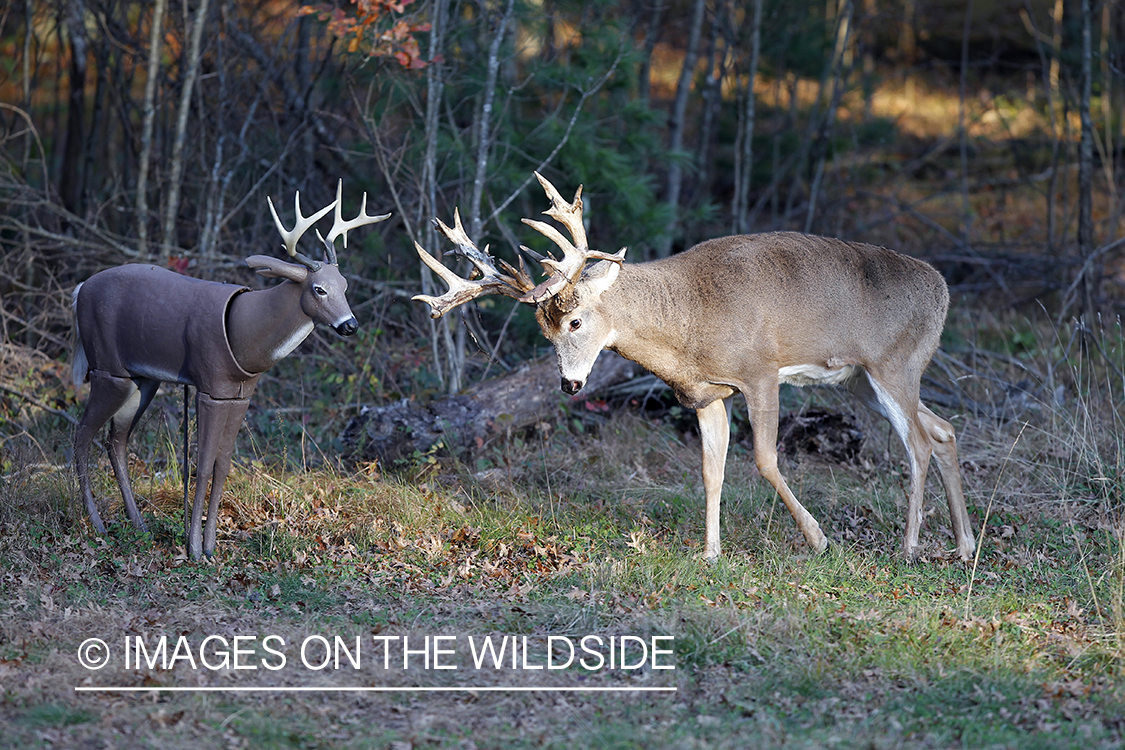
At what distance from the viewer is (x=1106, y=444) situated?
770cm

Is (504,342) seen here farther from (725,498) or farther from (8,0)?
(8,0)

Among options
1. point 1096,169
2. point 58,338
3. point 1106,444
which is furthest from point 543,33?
point 1096,169

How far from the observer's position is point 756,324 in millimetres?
6285

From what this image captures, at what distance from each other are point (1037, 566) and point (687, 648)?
2.52 m

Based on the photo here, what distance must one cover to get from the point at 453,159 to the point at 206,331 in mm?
4470

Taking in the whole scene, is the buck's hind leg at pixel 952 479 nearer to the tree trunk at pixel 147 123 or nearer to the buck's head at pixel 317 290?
A: the buck's head at pixel 317 290

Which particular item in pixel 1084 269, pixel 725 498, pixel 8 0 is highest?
pixel 8 0

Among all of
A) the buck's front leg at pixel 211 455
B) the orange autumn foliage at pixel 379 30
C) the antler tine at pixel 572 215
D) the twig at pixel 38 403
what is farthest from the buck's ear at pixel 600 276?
the twig at pixel 38 403

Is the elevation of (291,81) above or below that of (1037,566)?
above

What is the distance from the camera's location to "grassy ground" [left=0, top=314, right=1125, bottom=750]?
4.36m

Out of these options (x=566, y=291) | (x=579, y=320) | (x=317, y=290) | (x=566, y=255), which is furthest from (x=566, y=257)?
(x=317, y=290)

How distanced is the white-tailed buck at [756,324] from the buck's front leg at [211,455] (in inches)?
52.7

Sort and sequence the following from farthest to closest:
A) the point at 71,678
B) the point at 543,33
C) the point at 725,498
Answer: the point at 543,33 < the point at 725,498 < the point at 71,678

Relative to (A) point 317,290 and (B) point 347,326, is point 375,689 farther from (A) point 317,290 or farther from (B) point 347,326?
(A) point 317,290
